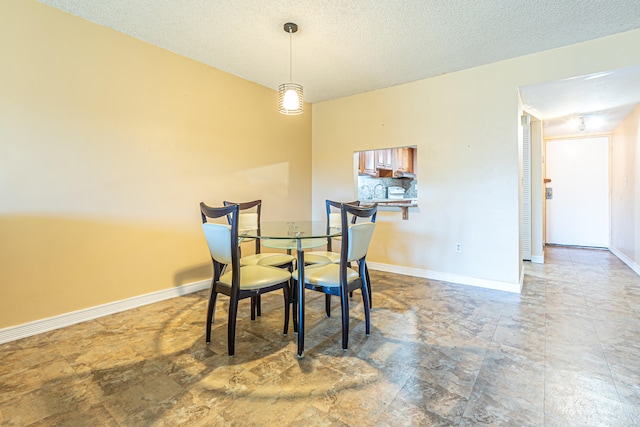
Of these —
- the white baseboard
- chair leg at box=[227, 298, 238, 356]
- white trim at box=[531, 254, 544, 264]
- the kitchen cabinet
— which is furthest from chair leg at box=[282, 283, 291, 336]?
white trim at box=[531, 254, 544, 264]

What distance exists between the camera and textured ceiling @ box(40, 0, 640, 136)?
7.27ft

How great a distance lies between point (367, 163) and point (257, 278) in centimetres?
351

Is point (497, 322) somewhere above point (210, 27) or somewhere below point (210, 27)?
below

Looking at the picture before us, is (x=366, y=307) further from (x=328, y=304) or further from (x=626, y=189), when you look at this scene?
(x=626, y=189)

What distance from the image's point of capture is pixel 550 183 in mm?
5938

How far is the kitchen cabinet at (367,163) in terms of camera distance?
4848 millimetres

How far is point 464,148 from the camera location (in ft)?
11.0

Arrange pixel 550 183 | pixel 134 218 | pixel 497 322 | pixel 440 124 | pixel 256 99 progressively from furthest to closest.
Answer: pixel 550 183, pixel 256 99, pixel 440 124, pixel 134 218, pixel 497 322

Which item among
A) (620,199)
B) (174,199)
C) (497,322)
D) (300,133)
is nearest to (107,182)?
(174,199)

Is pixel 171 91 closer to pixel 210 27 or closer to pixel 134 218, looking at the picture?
pixel 210 27

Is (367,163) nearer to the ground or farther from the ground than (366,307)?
farther from the ground

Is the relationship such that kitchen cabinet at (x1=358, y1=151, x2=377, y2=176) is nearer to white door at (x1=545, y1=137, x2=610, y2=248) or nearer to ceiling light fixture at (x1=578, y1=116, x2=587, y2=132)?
ceiling light fixture at (x1=578, y1=116, x2=587, y2=132)

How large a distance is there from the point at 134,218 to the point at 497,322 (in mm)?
3256

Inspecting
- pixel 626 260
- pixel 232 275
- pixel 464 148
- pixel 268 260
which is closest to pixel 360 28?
pixel 464 148
